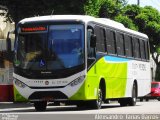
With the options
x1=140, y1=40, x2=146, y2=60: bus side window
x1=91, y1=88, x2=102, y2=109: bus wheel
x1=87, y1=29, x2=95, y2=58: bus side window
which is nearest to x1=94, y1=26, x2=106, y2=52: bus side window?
x1=87, y1=29, x2=95, y2=58: bus side window

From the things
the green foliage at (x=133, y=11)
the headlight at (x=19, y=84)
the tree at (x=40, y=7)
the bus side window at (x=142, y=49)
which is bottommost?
the headlight at (x=19, y=84)

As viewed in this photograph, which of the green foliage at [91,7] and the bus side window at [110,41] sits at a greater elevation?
the green foliage at [91,7]

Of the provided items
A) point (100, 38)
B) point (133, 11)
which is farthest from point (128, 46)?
point (133, 11)

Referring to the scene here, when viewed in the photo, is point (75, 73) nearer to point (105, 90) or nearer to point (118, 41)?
point (105, 90)

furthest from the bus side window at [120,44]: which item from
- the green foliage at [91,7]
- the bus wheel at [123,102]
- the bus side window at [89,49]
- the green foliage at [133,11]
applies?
the green foliage at [133,11]

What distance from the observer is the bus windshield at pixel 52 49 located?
2220 centimetres

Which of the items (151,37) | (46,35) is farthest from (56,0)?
(151,37)

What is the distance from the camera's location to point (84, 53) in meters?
22.3

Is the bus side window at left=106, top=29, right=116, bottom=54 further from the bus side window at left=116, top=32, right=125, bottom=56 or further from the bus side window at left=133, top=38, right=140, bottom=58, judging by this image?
the bus side window at left=133, top=38, right=140, bottom=58

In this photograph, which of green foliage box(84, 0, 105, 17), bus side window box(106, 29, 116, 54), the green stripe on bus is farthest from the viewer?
green foliage box(84, 0, 105, 17)

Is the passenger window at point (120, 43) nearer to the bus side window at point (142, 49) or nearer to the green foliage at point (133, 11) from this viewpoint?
the bus side window at point (142, 49)

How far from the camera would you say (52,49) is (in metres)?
22.3

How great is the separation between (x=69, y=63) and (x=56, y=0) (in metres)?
10.7

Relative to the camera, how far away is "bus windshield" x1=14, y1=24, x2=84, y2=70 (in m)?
22.2
